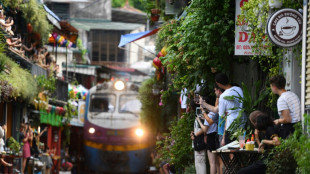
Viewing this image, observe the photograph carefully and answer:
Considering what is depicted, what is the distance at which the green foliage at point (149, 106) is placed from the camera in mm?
27344

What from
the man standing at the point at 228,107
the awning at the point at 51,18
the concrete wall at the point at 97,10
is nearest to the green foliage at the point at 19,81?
the awning at the point at 51,18

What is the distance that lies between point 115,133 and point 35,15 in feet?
21.9

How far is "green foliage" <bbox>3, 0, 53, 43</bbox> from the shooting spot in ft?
84.5

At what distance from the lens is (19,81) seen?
74.8 ft

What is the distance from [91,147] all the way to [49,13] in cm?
547

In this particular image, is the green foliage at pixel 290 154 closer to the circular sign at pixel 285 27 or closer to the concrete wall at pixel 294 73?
the circular sign at pixel 285 27

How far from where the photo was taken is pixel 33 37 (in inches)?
1160

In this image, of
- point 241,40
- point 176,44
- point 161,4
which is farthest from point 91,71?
point 241,40

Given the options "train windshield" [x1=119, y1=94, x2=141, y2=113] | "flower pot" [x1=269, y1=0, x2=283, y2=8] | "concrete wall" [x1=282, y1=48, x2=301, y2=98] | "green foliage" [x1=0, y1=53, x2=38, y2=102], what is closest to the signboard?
"concrete wall" [x1=282, y1=48, x2=301, y2=98]

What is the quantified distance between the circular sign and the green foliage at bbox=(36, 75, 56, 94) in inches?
694

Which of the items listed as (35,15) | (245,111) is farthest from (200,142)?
(35,15)

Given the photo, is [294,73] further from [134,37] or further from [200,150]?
[134,37]

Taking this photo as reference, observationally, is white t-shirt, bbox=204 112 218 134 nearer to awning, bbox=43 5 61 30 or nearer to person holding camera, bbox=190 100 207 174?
person holding camera, bbox=190 100 207 174

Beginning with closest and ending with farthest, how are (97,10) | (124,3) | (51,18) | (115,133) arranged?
1. (51,18)
2. (115,133)
3. (97,10)
4. (124,3)
